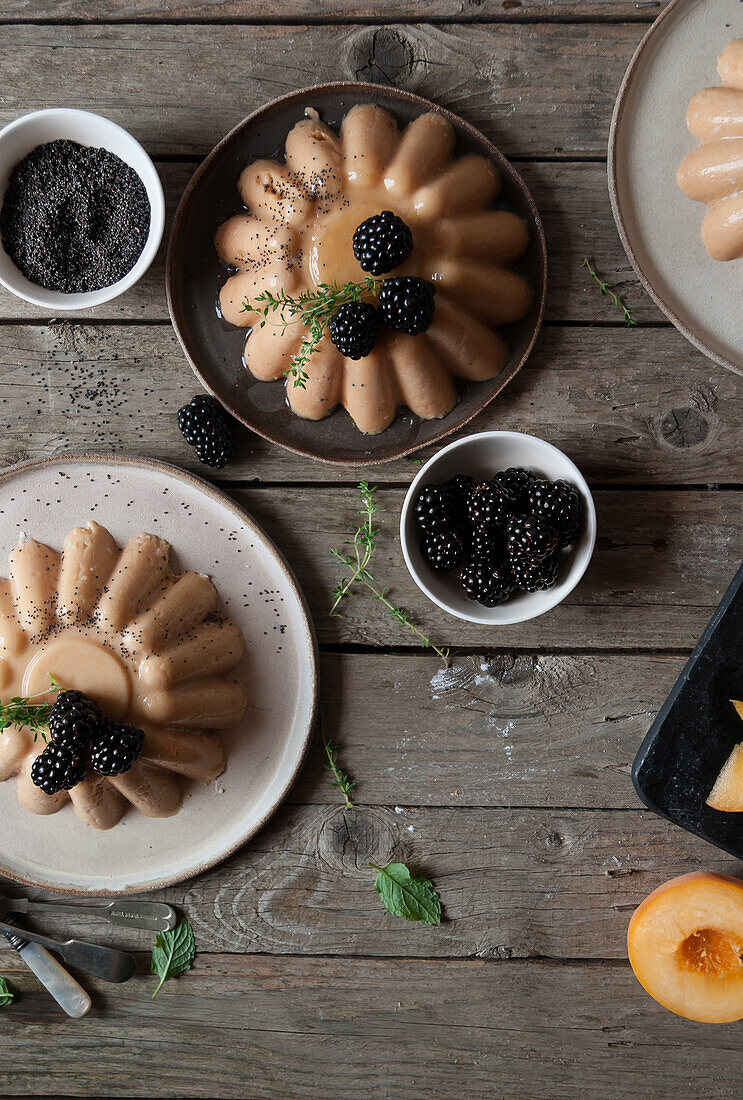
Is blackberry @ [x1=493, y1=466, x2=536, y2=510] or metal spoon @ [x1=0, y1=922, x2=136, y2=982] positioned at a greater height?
blackberry @ [x1=493, y1=466, x2=536, y2=510]

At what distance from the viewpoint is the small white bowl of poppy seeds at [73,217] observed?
1.54m

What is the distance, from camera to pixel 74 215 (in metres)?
1.55

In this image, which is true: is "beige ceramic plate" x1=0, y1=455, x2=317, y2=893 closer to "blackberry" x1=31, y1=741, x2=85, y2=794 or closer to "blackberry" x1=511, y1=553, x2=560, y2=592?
"blackberry" x1=31, y1=741, x2=85, y2=794

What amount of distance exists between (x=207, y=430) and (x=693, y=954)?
145 centimetres

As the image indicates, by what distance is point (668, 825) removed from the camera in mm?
1724

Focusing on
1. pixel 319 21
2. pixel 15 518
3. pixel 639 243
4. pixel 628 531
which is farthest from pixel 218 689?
pixel 319 21

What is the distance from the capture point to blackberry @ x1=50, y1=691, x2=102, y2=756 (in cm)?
140

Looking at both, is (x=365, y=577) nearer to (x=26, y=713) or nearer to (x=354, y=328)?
(x=354, y=328)

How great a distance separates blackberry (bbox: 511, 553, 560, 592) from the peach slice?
0.68 meters

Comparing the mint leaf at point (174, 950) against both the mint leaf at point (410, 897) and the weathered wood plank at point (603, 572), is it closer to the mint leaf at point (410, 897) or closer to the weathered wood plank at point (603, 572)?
the mint leaf at point (410, 897)

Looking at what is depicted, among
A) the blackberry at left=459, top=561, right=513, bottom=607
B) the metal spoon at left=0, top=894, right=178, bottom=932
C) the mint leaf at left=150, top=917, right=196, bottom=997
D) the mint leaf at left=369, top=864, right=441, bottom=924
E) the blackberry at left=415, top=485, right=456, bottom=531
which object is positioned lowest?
the mint leaf at left=150, top=917, right=196, bottom=997

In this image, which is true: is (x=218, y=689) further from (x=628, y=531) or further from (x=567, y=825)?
(x=628, y=531)

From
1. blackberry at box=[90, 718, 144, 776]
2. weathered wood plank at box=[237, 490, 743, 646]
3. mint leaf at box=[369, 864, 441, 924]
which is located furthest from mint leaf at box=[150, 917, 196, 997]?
weathered wood plank at box=[237, 490, 743, 646]

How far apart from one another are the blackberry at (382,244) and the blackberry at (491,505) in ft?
1.42
